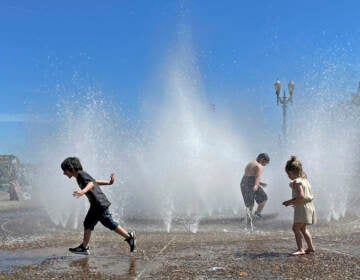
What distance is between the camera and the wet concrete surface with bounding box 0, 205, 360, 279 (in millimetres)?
4652

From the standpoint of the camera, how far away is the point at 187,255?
220 inches

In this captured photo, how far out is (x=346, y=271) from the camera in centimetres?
461

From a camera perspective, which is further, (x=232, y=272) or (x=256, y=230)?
(x=256, y=230)

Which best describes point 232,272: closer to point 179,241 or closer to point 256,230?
point 179,241

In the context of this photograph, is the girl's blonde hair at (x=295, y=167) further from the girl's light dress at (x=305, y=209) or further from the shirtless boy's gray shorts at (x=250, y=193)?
the shirtless boy's gray shorts at (x=250, y=193)

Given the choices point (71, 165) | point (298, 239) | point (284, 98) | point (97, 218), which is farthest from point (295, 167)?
point (284, 98)

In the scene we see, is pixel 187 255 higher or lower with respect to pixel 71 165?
lower

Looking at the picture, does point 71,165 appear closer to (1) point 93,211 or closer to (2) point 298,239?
(1) point 93,211

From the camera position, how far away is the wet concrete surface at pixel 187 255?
4.65m

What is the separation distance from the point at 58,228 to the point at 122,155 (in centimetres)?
815

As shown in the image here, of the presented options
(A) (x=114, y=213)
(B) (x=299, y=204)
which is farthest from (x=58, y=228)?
(B) (x=299, y=204)

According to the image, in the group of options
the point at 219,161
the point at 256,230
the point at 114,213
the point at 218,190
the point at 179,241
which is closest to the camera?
the point at 179,241

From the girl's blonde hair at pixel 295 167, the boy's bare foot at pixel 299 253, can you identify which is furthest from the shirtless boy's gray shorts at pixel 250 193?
the boy's bare foot at pixel 299 253

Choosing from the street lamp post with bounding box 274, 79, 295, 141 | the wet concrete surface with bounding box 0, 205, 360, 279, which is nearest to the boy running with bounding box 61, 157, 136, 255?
the wet concrete surface with bounding box 0, 205, 360, 279
